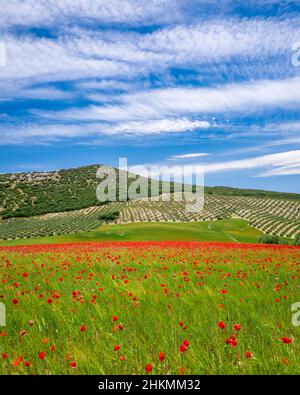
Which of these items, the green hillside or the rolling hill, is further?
the green hillside

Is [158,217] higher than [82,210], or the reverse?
[82,210]

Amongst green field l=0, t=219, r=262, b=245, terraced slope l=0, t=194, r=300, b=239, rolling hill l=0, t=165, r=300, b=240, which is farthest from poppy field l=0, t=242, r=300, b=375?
terraced slope l=0, t=194, r=300, b=239

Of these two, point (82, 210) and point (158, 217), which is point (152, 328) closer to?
point (158, 217)

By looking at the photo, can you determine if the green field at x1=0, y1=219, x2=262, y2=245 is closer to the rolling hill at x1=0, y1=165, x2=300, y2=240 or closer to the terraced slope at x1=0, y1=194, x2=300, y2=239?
the rolling hill at x1=0, y1=165, x2=300, y2=240

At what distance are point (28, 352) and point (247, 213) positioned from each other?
79008 millimetres

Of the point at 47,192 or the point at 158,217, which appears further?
the point at 47,192

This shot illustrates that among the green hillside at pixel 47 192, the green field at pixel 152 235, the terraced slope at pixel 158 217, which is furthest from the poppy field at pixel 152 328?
the green hillside at pixel 47 192

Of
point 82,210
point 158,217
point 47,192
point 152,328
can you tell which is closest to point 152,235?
point 158,217

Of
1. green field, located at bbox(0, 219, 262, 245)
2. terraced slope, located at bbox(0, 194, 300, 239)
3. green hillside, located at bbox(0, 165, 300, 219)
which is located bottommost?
green field, located at bbox(0, 219, 262, 245)

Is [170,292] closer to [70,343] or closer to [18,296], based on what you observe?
[70,343]

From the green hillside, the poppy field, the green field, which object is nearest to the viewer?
the poppy field

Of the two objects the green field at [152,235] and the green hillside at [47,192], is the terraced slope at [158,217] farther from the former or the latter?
the green hillside at [47,192]

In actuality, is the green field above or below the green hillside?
below
